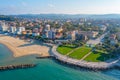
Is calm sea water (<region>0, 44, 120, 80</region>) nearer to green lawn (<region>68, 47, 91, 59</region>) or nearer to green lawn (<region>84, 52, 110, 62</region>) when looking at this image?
green lawn (<region>84, 52, 110, 62</region>)

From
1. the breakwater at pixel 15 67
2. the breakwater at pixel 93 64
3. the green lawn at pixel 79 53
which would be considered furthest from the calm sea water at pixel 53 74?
the green lawn at pixel 79 53

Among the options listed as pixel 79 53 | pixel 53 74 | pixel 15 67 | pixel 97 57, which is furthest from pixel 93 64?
pixel 15 67

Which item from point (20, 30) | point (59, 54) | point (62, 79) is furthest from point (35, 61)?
point (20, 30)

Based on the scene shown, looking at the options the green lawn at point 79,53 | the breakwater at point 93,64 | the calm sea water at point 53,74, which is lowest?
the calm sea water at point 53,74

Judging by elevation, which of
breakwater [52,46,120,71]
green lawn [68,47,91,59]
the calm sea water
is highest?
green lawn [68,47,91,59]

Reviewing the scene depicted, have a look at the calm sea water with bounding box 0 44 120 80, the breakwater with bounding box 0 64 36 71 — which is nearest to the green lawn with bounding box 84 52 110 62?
the calm sea water with bounding box 0 44 120 80

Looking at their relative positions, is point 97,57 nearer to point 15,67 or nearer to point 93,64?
point 93,64

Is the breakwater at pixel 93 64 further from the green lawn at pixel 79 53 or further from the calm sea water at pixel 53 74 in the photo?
the green lawn at pixel 79 53

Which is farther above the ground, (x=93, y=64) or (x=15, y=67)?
(x=93, y=64)

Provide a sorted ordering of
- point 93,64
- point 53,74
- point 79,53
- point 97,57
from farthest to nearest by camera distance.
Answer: point 79,53, point 97,57, point 93,64, point 53,74
